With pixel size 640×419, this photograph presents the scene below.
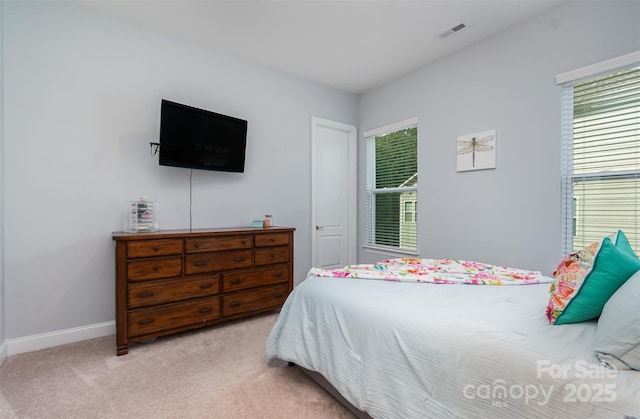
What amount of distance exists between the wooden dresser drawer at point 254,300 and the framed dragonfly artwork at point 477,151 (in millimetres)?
2262

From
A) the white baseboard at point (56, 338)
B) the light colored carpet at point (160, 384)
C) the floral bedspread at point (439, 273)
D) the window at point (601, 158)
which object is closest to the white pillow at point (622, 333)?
the floral bedspread at point (439, 273)

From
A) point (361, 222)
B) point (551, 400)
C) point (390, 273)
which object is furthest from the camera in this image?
point (361, 222)

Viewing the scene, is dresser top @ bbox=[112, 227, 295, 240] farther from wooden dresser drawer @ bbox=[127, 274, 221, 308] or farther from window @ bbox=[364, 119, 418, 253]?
window @ bbox=[364, 119, 418, 253]

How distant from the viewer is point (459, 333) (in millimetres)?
1128

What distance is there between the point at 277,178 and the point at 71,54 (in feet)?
6.96

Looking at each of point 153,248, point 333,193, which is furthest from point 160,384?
point 333,193

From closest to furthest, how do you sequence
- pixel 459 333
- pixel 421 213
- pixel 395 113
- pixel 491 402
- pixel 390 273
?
pixel 491 402 → pixel 459 333 → pixel 390 273 → pixel 421 213 → pixel 395 113

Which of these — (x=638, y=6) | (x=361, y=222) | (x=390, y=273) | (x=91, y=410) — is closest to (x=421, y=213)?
(x=361, y=222)

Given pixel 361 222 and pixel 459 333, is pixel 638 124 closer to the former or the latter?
pixel 459 333

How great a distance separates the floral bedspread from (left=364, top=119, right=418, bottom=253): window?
4.68 feet

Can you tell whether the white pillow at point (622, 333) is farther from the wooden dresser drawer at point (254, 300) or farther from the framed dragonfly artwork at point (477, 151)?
the wooden dresser drawer at point (254, 300)

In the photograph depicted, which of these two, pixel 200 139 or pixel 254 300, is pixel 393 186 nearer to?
pixel 254 300

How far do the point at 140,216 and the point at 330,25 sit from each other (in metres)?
2.40

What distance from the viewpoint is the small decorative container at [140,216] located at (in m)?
2.55
